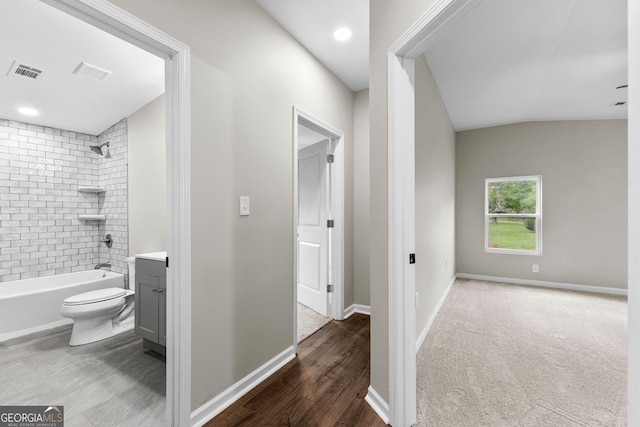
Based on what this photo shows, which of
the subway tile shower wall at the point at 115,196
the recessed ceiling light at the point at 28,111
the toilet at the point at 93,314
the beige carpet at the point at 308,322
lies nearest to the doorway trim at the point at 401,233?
the beige carpet at the point at 308,322

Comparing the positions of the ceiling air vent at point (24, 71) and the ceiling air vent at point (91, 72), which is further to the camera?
the ceiling air vent at point (91, 72)

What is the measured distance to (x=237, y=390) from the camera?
5.68 ft

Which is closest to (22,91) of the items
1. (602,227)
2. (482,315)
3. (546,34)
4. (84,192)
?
(84,192)

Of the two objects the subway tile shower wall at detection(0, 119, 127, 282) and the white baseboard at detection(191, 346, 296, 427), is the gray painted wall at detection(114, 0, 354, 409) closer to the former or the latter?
the white baseboard at detection(191, 346, 296, 427)

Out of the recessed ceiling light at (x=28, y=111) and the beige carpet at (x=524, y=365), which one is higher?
the recessed ceiling light at (x=28, y=111)

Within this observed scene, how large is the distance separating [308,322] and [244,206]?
1.73m

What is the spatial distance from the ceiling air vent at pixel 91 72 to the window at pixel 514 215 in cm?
573

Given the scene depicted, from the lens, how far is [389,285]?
1.52m

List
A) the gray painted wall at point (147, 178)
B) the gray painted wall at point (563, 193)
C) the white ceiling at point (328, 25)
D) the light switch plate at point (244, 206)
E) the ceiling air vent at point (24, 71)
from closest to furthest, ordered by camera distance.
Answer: the light switch plate at point (244, 206) < the white ceiling at point (328, 25) < the ceiling air vent at point (24, 71) < the gray painted wall at point (147, 178) < the gray painted wall at point (563, 193)

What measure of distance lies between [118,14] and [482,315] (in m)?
4.09

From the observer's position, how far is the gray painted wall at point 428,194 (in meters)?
2.38

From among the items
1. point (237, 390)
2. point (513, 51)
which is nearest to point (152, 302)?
point (237, 390)

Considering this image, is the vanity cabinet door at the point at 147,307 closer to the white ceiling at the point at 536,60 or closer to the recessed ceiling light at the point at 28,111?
the recessed ceiling light at the point at 28,111

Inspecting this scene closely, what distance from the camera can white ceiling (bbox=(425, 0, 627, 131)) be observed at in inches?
79.1
